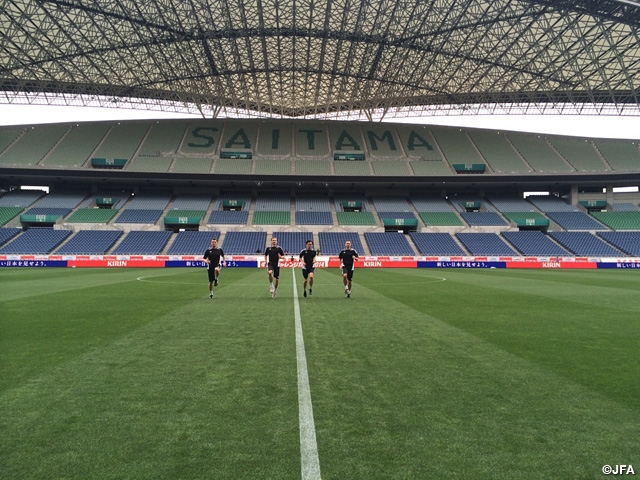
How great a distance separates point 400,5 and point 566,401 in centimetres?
3367

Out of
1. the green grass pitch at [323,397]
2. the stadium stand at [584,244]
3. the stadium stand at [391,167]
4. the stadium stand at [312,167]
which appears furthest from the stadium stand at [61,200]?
the stadium stand at [584,244]

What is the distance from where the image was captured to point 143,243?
136ft

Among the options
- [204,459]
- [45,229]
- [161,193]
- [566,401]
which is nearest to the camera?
[204,459]

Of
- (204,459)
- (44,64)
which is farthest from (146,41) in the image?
(204,459)

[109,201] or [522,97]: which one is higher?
[522,97]

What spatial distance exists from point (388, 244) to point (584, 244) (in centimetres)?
2159

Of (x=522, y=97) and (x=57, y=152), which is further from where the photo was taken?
(x=57, y=152)

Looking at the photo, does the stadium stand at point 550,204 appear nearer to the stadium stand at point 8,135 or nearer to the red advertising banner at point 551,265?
the red advertising banner at point 551,265

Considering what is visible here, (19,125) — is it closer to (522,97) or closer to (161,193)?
(161,193)

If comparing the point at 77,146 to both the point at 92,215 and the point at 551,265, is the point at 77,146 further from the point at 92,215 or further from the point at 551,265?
Result: the point at 551,265

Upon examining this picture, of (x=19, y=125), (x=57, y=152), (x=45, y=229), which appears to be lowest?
(x=45, y=229)

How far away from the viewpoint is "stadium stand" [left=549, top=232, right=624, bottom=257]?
4116 cm

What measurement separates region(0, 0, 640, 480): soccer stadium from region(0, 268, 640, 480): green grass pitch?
35 millimetres

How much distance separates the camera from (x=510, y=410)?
3814 millimetres
